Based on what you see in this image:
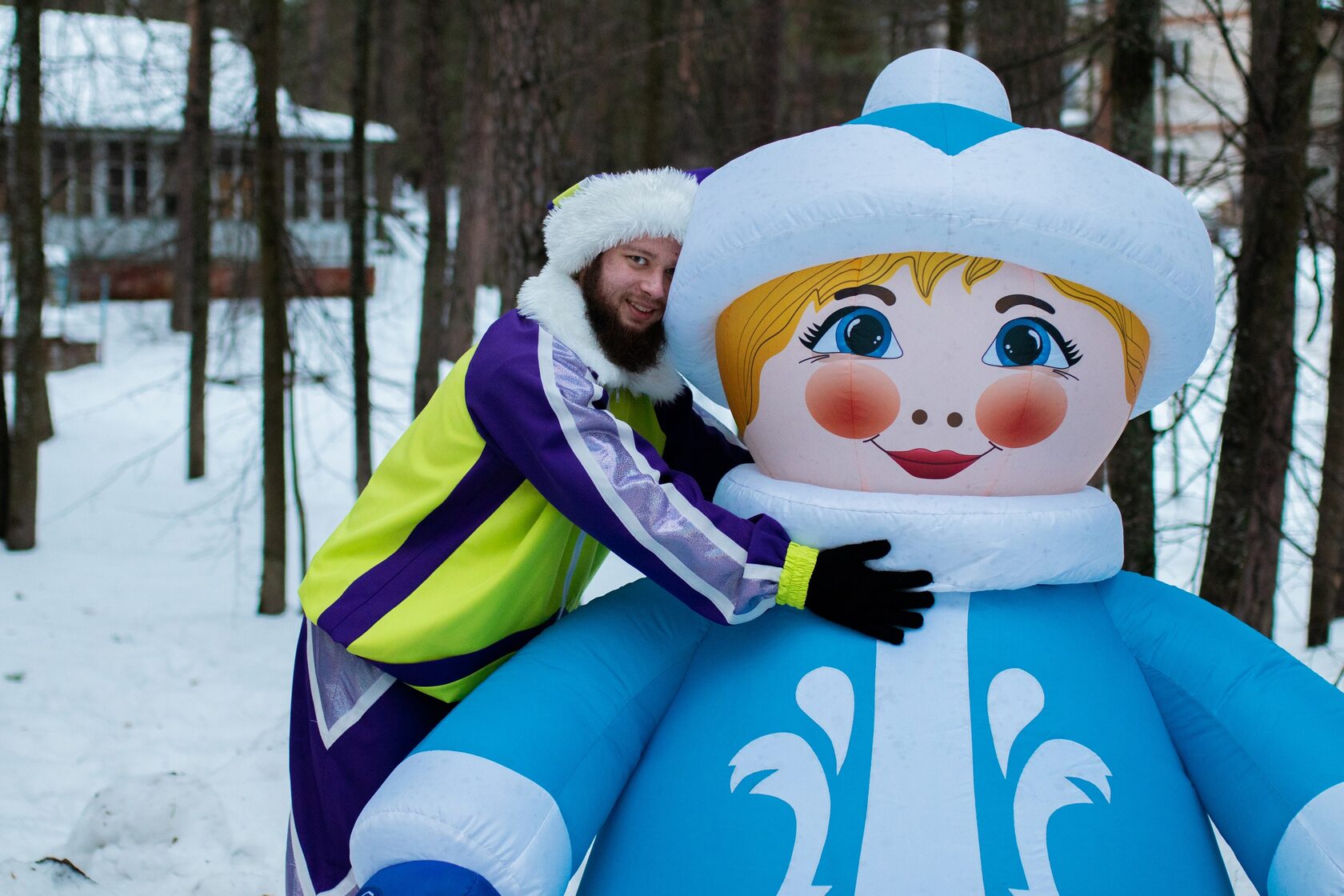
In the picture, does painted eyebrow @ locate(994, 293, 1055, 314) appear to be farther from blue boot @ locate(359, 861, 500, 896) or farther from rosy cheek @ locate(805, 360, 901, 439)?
blue boot @ locate(359, 861, 500, 896)

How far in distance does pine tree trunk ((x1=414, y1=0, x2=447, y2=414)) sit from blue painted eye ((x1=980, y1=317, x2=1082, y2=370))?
22.9 ft

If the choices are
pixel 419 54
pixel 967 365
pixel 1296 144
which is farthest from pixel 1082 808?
pixel 419 54

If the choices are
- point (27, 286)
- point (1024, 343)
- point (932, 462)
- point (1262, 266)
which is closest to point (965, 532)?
point (932, 462)

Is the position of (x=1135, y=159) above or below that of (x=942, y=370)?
above

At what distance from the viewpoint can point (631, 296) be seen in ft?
8.76

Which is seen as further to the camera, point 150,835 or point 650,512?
point 150,835

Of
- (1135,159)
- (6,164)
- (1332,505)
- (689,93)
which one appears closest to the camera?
(1135,159)

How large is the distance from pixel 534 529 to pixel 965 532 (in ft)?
2.80

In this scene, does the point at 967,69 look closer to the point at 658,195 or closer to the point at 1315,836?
the point at 658,195

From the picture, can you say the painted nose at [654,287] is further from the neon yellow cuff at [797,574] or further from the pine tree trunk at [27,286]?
the pine tree trunk at [27,286]

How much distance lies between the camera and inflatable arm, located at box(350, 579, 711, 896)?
2.09 metres

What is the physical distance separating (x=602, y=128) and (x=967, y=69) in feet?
53.5

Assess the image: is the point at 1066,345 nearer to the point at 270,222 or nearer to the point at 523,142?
the point at 523,142

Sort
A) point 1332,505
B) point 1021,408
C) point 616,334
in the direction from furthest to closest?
1. point 1332,505
2. point 616,334
3. point 1021,408
